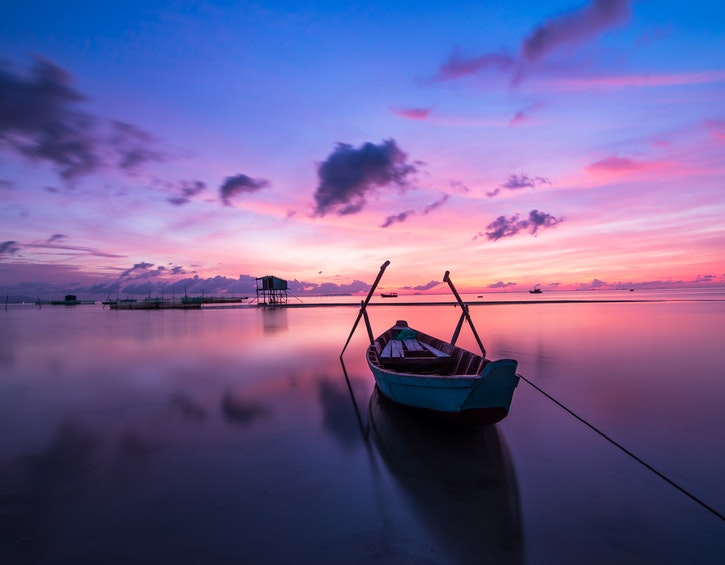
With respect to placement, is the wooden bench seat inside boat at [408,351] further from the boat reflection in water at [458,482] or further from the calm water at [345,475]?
the boat reflection in water at [458,482]

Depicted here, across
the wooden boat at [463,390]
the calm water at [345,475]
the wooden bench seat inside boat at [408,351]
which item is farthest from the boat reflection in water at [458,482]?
the wooden bench seat inside boat at [408,351]

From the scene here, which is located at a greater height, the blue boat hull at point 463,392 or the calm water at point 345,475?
the blue boat hull at point 463,392

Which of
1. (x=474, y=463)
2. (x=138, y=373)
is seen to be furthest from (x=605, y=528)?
(x=138, y=373)

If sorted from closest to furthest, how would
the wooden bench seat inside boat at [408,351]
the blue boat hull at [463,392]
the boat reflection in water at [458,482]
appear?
1. the boat reflection in water at [458,482]
2. the blue boat hull at [463,392]
3. the wooden bench seat inside boat at [408,351]

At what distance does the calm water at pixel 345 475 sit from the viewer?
16.8 ft

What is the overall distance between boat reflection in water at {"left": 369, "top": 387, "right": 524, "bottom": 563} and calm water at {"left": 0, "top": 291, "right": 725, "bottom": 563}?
3cm

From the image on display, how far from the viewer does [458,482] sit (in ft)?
22.0

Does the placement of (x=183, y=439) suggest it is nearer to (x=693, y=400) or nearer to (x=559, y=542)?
(x=559, y=542)

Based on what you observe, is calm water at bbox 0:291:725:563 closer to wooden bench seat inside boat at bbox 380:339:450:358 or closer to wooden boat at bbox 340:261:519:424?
wooden boat at bbox 340:261:519:424

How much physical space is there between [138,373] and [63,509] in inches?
533

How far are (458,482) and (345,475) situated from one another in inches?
88.2

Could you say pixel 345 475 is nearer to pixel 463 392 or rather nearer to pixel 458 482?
pixel 458 482

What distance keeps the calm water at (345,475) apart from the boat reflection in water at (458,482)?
0.03 meters

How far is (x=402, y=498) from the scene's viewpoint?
6.32m
